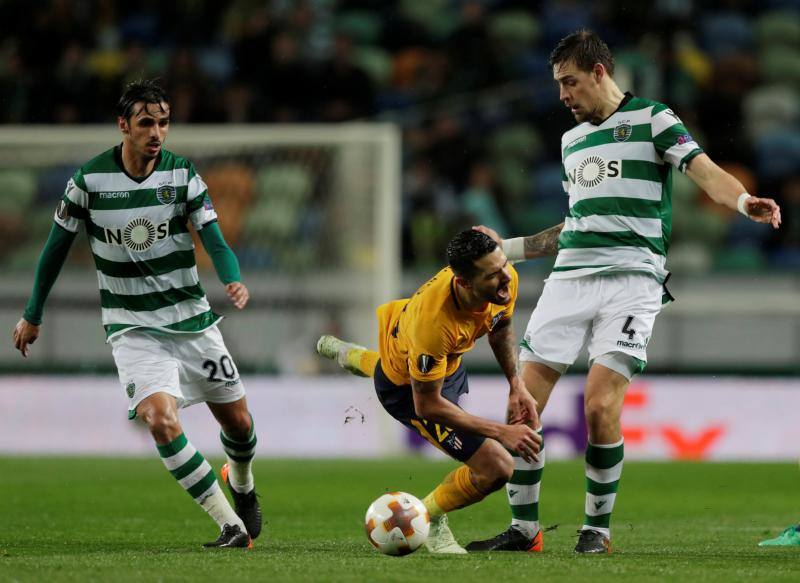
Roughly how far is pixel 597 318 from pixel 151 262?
87.7 inches

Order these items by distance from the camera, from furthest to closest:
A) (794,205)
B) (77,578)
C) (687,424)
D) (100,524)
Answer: (794,205), (687,424), (100,524), (77,578)

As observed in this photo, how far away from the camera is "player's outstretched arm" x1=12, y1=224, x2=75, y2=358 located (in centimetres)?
703

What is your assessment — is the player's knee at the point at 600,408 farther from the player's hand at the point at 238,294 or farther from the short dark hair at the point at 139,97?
the short dark hair at the point at 139,97

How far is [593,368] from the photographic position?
666cm

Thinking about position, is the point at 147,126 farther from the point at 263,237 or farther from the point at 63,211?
the point at 263,237

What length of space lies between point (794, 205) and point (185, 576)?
11.8 m

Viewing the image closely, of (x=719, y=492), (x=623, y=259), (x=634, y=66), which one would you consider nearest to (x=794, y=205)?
(x=634, y=66)

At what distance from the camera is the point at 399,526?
20.5 feet

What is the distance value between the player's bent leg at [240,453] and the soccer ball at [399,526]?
1208mm

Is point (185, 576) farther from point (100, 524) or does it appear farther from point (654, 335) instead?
point (654, 335)

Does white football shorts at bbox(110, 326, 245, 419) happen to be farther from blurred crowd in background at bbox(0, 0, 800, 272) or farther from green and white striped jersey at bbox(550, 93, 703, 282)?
blurred crowd in background at bbox(0, 0, 800, 272)

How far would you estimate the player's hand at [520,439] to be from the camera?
6.14 m

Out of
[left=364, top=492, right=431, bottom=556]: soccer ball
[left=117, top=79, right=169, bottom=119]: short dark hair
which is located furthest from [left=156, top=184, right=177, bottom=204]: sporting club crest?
[left=364, top=492, right=431, bottom=556]: soccer ball

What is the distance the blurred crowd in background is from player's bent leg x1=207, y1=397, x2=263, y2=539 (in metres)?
8.32
